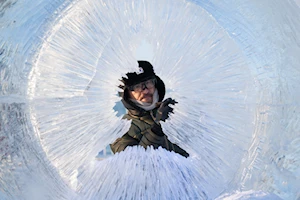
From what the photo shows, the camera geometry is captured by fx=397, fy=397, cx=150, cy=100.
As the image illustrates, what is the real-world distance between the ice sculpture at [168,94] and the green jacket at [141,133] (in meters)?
0.33

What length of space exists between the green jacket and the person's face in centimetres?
6

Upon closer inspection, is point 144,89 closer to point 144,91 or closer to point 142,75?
point 144,91

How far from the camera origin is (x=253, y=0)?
4.76 ft

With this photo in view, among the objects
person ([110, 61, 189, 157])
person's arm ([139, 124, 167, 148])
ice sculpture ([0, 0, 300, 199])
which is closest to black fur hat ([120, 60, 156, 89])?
person ([110, 61, 189, 157])

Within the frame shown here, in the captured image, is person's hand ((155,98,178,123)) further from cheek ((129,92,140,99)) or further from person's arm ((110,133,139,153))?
cheek ((129,92,140,99))

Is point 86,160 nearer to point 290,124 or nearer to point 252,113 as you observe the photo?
point 252,113

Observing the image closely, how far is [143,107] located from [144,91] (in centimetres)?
10

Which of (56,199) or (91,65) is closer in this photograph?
(56,199)

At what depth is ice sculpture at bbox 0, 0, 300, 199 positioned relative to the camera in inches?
57.0

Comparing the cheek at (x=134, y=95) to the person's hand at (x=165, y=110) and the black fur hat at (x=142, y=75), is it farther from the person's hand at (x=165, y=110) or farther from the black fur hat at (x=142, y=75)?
the person's hand at (x=165, y=110)

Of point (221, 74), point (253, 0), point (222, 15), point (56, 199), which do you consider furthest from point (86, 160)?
point (253, 0)

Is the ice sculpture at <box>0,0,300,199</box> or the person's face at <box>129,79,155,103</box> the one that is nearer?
the ice sculpture at <box>0,0,300,199</box>

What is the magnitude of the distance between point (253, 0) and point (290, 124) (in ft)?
1.54

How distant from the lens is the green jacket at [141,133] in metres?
2.09
